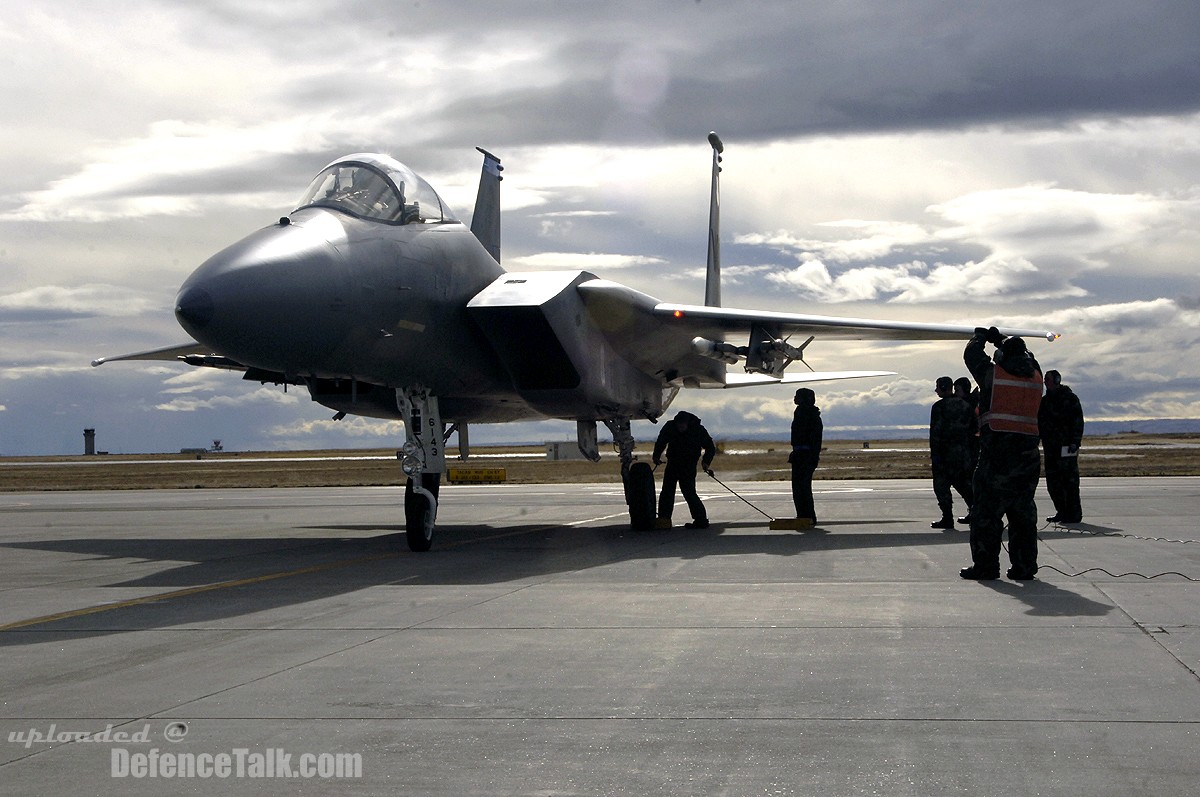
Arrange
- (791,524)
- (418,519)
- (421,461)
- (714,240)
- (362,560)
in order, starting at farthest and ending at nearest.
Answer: (714,240), (791,524), (421,461), (418,519), (362,560)

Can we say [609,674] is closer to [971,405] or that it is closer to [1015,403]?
[1015,403]

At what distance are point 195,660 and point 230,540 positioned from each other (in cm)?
948

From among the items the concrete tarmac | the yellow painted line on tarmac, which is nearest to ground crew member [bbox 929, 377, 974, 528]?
the concrete tarmac

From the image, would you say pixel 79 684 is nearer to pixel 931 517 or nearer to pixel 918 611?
pixel 918 611

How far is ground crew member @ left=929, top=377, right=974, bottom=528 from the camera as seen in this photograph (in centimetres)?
1507

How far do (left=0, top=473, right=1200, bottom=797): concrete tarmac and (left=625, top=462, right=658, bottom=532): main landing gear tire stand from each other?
3555 millimetres

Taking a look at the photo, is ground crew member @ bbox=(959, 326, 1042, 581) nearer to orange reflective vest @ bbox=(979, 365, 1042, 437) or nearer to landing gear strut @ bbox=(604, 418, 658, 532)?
orange reflective vest @ bbox=(979, 365, 1042, 437)

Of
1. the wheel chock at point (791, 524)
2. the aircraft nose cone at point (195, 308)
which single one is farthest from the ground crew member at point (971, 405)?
the aircraft nose cone at point (195, 308)

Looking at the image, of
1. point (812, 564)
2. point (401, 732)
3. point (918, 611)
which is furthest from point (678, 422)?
point (401, 732)

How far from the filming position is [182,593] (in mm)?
9438

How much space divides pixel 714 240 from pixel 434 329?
37.1 ft

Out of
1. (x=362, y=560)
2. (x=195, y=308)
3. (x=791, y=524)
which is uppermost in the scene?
(x=195, y=308)
